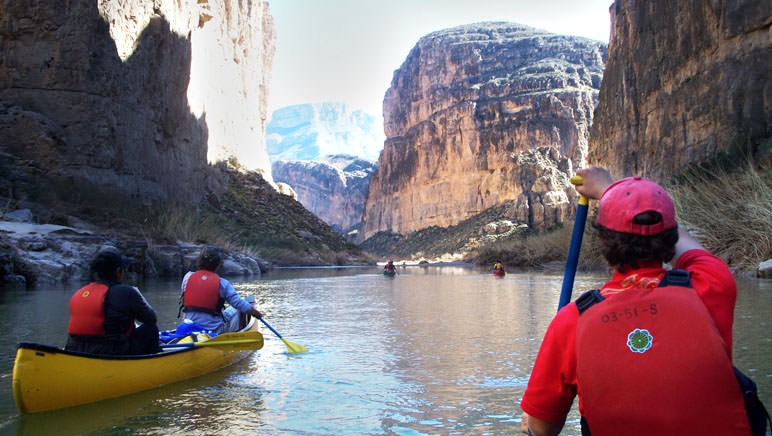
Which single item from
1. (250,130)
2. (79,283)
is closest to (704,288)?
(79,283)

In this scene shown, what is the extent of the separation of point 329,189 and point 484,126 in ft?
246

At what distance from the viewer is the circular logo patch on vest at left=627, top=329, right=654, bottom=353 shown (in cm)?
178

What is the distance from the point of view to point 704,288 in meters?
1.89

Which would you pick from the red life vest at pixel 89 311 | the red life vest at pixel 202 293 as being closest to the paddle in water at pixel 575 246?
the red life vest at pixel 89 311

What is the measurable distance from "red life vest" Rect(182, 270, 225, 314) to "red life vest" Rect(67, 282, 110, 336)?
190cm

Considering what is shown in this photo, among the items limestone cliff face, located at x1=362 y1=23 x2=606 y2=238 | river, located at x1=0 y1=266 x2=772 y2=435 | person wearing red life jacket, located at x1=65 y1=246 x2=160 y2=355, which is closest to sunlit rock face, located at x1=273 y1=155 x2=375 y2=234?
limestone cliff face, located at x1=362 y1=23 x2=606 y2=238

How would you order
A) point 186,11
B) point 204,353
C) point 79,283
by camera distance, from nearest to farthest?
1. point 204,353
2. point 79,283
3. point 186,11

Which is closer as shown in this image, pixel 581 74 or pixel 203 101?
pixel 203 101

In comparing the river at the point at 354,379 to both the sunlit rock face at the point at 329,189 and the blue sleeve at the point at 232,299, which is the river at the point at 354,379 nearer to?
the blue sleeve at the point at 232,299

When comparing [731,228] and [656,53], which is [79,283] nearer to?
[731,228]

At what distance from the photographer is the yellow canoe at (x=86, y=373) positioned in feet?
16.8

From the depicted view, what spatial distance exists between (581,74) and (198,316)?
3266 inches

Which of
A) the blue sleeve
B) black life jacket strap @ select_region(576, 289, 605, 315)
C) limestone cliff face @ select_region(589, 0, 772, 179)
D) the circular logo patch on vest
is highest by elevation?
limestone cliff face @ select_region(589, 0, 772, 179)

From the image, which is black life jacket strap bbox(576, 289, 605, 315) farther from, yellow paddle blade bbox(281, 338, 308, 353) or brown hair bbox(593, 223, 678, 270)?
yellow paddle blade bbox(281, 338, 308, 353)
